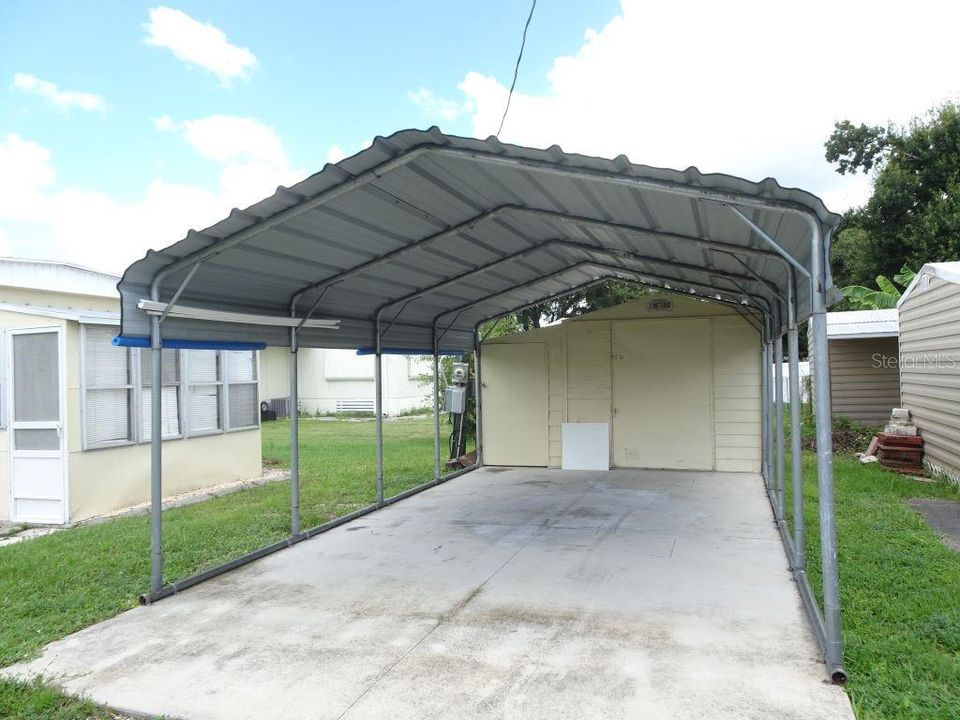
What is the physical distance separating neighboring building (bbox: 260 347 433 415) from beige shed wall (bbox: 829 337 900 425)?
1226 cm

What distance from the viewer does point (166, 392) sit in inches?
339

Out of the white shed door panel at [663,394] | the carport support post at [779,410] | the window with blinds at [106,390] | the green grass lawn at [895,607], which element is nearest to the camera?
the green grass lawn at [895,607]

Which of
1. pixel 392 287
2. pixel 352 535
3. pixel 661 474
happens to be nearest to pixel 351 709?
pixel 352 535

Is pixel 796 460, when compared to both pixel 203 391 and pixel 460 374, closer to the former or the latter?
pixel 460 374

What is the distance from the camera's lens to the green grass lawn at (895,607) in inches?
120

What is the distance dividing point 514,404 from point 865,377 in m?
7.11

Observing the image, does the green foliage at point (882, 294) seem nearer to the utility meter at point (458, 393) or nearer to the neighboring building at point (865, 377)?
the neighboring building at point (865, 377)

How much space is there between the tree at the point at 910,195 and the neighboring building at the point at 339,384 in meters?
13.2

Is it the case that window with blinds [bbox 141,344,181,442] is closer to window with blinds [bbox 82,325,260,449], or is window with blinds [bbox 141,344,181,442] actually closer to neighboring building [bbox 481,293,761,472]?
window with blinds [bbox 82,325,260,449]

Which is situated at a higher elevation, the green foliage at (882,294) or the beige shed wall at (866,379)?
the green foliage at (882,294)

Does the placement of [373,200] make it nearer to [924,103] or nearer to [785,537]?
[785,537]

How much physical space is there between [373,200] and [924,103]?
62.6 feet

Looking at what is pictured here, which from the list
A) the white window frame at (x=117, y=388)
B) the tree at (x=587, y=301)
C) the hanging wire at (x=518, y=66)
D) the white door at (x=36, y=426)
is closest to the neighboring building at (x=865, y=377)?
the tree at (x=587, y=301)

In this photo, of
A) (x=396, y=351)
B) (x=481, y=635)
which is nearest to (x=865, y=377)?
(x=396, y=351)
